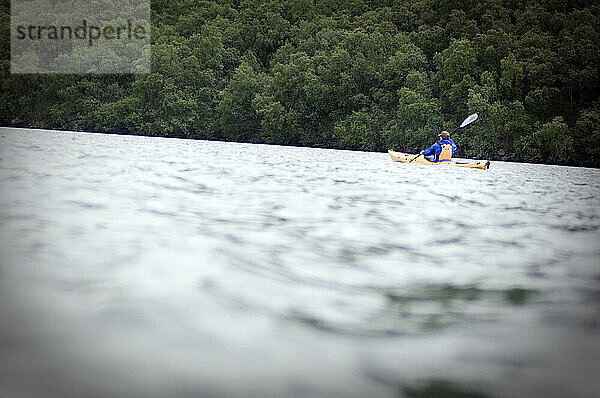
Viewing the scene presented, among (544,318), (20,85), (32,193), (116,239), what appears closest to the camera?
(544,318)

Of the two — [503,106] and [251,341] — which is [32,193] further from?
[503,106]

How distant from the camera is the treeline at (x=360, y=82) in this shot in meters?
27.5

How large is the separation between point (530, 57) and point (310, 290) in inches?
1189

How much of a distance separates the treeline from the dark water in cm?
2472

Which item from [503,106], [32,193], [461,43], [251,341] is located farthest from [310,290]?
[461,43]

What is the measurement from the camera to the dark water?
163 centimetres

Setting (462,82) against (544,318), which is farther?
(462,82)

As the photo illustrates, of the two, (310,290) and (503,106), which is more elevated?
(503,106)

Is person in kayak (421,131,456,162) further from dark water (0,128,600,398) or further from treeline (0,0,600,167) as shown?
treeline (0,0,600,167)

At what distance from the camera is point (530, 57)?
29.1 m

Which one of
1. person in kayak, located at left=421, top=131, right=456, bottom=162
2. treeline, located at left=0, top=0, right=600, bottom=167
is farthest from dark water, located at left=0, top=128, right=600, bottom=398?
treeline, located at left=0, top=0, right=600, bottom=167

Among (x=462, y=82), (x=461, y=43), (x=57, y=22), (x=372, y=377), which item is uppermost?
(x=57, y=22)

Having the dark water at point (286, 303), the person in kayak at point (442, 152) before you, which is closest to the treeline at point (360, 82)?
the person in kayak at point (442, 152)

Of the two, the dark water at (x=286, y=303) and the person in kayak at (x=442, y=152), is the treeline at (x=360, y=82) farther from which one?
the dark water at (x=286, y=303)
